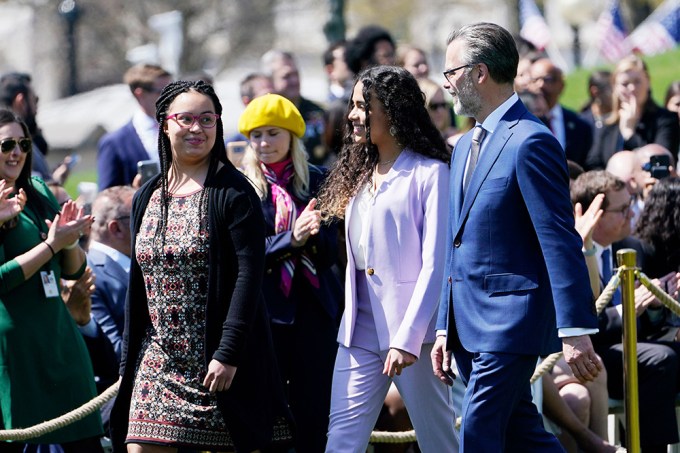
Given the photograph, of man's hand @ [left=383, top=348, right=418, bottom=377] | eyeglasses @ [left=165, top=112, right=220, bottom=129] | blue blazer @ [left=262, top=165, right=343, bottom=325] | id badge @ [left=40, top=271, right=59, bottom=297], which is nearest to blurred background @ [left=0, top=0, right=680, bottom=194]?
blue blazer @ [left=262, top=165, right=343, bottom=325]

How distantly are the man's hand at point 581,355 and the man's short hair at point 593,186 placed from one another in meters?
2.95

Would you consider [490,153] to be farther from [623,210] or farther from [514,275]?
[623,210]

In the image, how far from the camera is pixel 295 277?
6680 millimetres

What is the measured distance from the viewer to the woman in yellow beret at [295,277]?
21.7 ft

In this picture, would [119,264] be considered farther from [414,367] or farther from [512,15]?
[512,15]

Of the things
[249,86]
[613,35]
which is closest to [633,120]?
[249,86]

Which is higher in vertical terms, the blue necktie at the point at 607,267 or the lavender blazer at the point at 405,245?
the lavender blazer at the point at 405,245

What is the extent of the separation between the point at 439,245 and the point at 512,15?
1204 inches

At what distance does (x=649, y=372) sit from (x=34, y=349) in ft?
12.1

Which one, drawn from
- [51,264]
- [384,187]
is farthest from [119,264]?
[384,187]

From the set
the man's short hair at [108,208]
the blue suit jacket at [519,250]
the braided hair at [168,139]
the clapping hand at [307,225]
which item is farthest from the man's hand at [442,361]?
the man's short hair at [108,208]

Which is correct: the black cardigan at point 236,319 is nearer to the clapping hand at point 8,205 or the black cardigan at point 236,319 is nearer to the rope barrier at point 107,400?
the rope barrier at point 107,400

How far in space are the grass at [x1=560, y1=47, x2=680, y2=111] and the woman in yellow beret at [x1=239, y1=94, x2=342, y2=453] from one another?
16.5 meters

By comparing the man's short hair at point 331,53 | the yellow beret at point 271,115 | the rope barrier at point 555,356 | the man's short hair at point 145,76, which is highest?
the man's short hair at point 331,53
